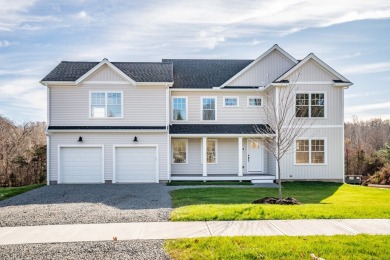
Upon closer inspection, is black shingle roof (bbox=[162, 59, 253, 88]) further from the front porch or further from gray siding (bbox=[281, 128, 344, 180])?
gray siding (bbox=[281, 128, 344, 180])

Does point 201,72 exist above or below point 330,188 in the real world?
above

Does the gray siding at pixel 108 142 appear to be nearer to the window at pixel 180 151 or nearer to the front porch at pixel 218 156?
the front porch at pixel 218 156

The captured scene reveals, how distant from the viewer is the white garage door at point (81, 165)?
18828 millimetres

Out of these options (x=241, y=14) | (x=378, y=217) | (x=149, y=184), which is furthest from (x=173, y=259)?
(x=149, y=184)

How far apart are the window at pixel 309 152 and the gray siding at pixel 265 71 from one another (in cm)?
473

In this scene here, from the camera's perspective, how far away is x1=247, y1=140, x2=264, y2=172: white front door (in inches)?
827

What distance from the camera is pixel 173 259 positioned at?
573 cm

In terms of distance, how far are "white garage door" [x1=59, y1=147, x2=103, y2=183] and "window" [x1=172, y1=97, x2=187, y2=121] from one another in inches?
209

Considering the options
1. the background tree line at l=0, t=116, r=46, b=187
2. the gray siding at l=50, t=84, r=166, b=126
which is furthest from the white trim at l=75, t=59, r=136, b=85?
the background tree line at l=0, t=116, r=46, b=187

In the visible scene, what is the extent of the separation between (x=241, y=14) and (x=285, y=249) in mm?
9311

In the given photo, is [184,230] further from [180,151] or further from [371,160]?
[371,160]

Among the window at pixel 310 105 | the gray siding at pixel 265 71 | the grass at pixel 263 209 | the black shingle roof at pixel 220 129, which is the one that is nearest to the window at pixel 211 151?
the black shingle roof at pixel 220 129

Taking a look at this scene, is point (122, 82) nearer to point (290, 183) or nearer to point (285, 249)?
point (290, 183)

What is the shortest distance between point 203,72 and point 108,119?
7.80 m
